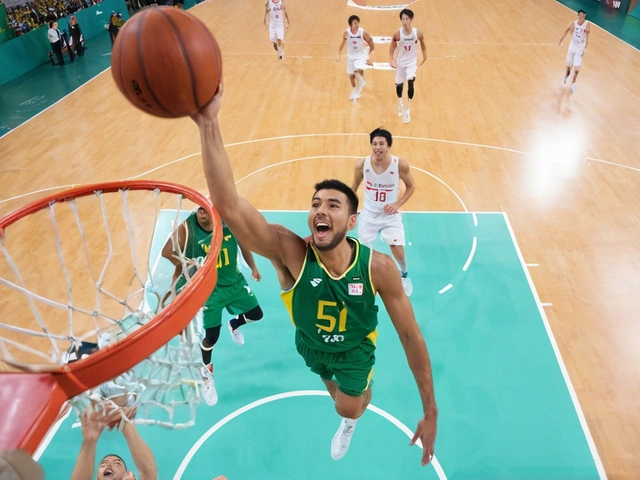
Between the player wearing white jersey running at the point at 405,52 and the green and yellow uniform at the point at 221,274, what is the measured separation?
19.3ft

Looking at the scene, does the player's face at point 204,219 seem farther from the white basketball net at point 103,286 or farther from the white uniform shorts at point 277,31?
the white uniform shorts at point 277,31

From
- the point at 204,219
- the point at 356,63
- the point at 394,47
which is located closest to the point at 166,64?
the point at 204,219

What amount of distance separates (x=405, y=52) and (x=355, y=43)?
1.30 meters

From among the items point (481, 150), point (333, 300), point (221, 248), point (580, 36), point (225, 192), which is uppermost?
point (225, 192)

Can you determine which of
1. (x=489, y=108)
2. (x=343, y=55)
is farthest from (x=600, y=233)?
(x=343, y=55)

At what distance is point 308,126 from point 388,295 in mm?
6939

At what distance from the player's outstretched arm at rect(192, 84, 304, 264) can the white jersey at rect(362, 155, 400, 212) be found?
2.74m

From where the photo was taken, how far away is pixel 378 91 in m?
10.8

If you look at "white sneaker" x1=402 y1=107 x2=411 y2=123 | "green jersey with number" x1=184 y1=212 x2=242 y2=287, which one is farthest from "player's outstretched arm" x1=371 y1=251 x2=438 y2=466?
"white sneaker" x1=402 y1=107 x2=411 y2=123

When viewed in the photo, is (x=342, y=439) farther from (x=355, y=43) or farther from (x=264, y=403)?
(x=355, y=43)

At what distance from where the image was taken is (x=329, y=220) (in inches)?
105

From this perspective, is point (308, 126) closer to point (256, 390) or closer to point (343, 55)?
point (343, 55)

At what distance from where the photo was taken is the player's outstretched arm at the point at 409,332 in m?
2.79

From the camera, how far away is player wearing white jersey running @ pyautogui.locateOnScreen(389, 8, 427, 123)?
28.8ft
